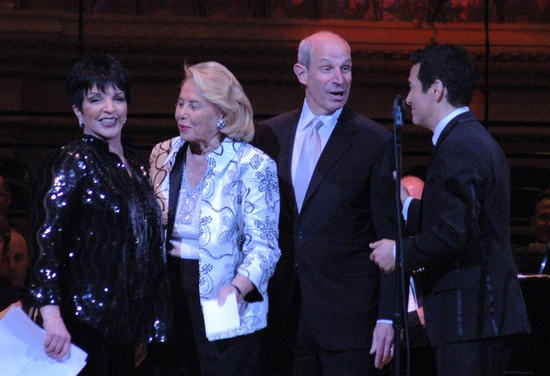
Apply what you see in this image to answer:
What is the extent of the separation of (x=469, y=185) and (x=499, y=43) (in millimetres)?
4274

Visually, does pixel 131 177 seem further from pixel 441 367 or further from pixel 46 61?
pixel 46 61

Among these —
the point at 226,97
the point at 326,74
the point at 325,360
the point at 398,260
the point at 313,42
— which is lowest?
the point at 325,360

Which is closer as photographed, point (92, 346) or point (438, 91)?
point (92, 346)

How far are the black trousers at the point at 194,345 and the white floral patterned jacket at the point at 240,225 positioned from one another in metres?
0.06

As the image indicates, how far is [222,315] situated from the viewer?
2.66 metres

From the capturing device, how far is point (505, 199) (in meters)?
2.78

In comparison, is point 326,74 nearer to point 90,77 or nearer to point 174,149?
point 174,149

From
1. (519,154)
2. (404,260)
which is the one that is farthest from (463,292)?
(519,154)

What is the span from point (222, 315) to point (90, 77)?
0.83 meters

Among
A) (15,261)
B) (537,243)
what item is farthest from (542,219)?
(15,261)

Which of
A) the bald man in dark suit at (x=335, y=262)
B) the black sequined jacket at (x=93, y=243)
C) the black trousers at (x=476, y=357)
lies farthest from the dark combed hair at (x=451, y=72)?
the black sequined jacket at (x=93, y=243)

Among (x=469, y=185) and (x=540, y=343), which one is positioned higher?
(x=469, y=185)

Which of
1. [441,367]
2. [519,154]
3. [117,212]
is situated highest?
[519,154]

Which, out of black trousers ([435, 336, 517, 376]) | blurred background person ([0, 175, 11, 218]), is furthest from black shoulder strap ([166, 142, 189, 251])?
blurred background person ([0, 175, 11, 218])
